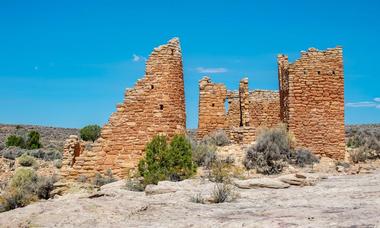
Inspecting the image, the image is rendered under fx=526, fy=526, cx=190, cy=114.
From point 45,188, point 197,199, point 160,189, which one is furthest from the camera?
point 45,188

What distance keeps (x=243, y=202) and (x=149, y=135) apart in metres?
6.28

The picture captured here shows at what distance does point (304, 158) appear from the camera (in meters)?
16.9

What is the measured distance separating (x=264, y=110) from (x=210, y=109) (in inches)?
156

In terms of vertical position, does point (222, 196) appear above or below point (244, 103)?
below

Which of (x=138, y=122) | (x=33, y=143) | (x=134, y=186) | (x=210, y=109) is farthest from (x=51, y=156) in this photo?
(x=134, y=186)

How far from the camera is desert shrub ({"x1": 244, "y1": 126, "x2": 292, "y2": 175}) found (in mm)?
15594

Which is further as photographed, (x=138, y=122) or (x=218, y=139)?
(x=218, y=139)

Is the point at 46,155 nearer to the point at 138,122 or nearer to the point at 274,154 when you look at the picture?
the point at 138,122

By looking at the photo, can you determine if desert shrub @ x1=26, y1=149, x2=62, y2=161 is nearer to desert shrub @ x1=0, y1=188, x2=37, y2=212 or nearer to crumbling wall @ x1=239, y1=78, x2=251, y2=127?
crumbling wall @ x1=239, y1=78, x2=251, y2=127

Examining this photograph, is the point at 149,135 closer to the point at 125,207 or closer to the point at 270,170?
the point at 270,170

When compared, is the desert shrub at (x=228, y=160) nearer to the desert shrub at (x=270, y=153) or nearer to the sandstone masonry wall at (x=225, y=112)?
the desert shrub at (x=270, y=153)

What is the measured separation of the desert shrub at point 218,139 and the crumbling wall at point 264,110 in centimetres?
448

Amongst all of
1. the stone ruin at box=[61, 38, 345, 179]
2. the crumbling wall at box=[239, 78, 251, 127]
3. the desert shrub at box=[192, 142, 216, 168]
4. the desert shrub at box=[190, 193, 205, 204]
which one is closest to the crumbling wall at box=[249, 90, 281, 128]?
the stone ruin at box=[61, 38, 345, 179]

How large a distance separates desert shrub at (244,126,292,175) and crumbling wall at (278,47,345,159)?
1556mm
